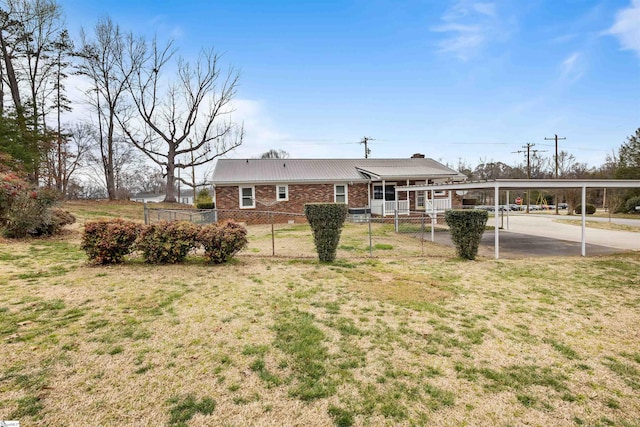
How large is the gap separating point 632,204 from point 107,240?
39.6m

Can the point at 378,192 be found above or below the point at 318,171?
below

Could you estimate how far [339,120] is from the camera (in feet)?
79.4

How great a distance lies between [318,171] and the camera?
21.8 meters

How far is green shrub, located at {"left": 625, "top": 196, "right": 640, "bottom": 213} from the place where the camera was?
91.4 feet

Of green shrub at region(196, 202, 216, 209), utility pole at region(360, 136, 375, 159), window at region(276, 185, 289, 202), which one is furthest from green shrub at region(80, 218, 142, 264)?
utility pole at region(360, 136, 375, 159)

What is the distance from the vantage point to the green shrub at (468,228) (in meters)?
8.81

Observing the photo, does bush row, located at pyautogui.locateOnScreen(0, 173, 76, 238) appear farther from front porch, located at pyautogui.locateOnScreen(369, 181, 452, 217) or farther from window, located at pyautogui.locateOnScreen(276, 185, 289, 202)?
front porch, located at pyautogui.locateOnScreen(369, 181, 452, 217)

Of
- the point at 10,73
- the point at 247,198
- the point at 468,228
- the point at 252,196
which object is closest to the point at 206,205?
the point at 247,198

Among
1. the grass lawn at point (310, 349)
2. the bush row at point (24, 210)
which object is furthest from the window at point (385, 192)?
the bush row at point (24, 210)

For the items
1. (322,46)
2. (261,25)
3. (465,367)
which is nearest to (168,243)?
(465,367)

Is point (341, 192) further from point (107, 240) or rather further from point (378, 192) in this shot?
point (107, 240)

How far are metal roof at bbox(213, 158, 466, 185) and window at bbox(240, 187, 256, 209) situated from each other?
1.97 ft

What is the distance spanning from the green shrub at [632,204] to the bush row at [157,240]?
1442 inches

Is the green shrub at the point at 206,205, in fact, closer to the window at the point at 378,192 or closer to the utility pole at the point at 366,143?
the window at the point at 378,192
